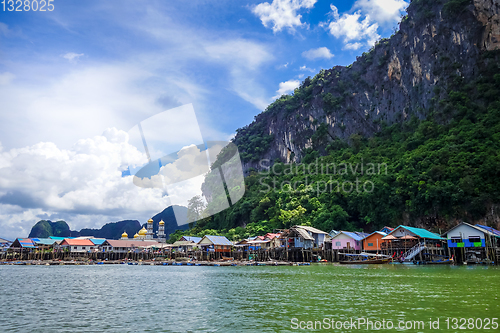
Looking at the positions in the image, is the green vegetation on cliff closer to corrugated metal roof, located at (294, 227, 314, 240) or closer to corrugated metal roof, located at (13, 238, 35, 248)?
corrugated metal roof, located at (294, 227, 314, 240)

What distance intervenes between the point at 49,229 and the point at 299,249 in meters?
136

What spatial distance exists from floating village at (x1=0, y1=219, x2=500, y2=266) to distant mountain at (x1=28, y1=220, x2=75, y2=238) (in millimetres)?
84128

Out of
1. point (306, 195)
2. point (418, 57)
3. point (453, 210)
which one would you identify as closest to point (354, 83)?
point (418, 57)

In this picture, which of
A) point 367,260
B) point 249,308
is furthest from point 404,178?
point 249,308

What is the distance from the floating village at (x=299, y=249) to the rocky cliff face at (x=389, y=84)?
25.3 m

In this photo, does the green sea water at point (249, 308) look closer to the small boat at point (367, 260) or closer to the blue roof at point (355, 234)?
the small boat at point (367, 260)

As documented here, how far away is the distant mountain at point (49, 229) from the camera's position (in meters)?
144

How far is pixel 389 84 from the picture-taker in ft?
239

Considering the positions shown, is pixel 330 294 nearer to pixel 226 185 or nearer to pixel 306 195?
pixel 306 195

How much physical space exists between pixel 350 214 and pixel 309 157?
990 inches

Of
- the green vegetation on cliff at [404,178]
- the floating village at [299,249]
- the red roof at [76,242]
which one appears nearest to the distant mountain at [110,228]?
the red roof at [76,242]

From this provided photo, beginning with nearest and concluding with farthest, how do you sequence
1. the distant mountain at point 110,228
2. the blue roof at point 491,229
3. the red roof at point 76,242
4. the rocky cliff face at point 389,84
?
1. the blue roof at point 491,229
2. the rocky cliff face at point 389,84
3. the red roof at point 76,242
4. the distant mountain at point 110,228

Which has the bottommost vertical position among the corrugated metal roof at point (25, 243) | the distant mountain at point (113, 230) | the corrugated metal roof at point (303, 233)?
the corrugated metal roof at point (25, 243)

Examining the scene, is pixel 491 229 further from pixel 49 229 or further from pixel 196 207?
pixel 49 229
